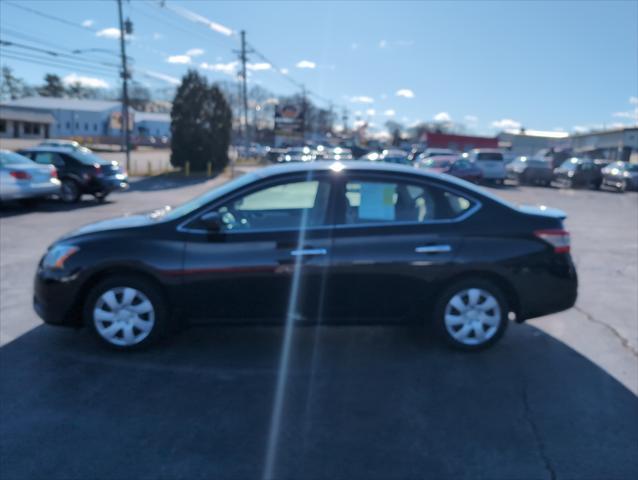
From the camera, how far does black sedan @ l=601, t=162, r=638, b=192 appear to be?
2977 cm

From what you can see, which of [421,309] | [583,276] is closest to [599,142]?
[583,276]

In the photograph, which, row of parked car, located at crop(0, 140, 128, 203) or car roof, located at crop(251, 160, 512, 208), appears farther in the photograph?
row of parked car, located at crop(0, 140, 128, 203)

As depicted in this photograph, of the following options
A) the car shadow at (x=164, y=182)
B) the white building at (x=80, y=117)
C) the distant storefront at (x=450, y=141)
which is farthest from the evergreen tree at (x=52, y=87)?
the car shadow at (x=164, y=182)

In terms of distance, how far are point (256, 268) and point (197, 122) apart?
30.2 metres

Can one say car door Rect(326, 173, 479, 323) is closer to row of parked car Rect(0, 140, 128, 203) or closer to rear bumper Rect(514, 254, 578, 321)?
rear bumper Rect(514, 254, 578, 321)

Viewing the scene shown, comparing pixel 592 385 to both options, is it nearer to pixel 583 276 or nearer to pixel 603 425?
pixel 603 425

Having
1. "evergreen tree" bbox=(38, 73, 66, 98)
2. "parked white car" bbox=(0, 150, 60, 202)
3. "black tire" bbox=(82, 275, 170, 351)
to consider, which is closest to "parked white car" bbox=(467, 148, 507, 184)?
"parked white car" bbox=(0, 150, 60, 202)

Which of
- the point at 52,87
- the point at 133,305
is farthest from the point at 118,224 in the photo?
the point at 52,87

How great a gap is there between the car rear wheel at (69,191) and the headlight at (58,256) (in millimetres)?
12038

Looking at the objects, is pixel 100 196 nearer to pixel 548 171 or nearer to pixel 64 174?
pixel 64 174

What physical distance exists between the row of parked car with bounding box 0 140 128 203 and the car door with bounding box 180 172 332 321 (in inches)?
414

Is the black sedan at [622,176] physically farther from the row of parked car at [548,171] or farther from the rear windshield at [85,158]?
the rear windshield at [85,158]

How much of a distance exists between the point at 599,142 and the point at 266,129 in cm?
5727

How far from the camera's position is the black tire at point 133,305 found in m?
4.95
